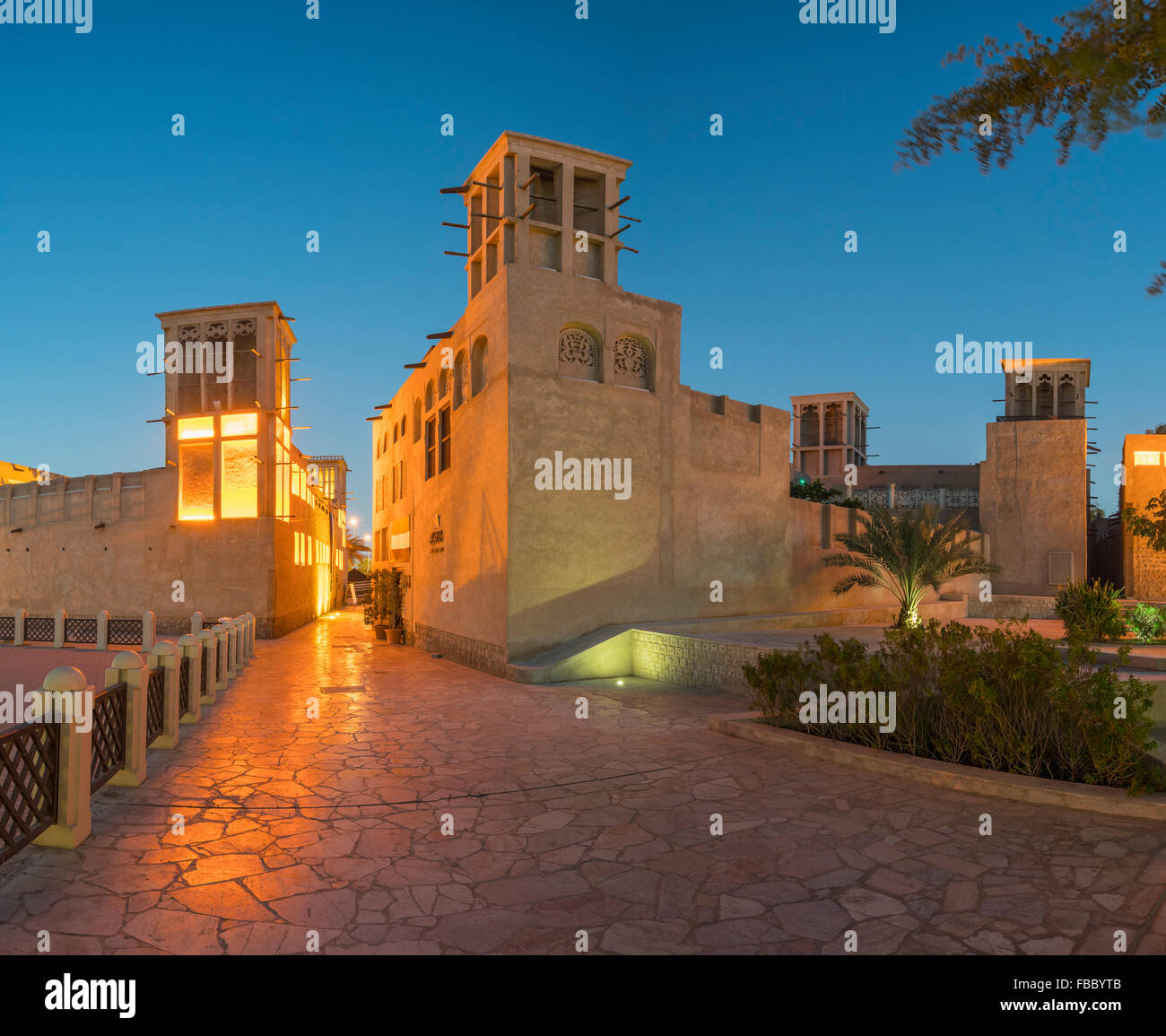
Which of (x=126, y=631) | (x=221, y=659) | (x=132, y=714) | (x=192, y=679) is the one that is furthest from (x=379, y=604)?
(x=132, y=714)

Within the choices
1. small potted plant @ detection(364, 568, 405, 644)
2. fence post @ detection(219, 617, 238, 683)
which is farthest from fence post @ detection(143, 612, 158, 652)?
fence post @ detection(219, 617, 238, 683)

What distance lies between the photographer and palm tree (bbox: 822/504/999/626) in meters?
16.7

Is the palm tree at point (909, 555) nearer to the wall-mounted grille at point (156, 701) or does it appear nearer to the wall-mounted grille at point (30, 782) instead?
the wall-mounted grille at point (156, 701)

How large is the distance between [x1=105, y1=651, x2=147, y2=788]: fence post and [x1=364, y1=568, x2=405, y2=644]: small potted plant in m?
14.9

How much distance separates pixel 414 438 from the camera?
69.4ft

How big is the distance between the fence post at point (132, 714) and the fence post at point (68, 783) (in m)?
1.41

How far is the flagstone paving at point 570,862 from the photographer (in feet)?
12.3

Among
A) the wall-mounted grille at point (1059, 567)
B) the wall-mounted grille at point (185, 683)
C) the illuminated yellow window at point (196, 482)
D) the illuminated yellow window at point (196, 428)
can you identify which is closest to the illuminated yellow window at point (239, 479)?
the illuminated yellow window at point (196, 482)

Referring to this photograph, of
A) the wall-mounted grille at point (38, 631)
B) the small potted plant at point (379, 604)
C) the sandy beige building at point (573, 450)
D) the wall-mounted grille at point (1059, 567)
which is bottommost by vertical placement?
the wall-mounted grille at point (38, 631)

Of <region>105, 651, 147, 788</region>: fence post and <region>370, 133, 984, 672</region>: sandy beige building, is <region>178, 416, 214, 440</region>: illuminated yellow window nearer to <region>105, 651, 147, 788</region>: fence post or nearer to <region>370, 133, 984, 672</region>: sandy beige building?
<region>370, 133, 984, 672</region>: sandy beige building

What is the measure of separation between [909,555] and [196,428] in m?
21.4

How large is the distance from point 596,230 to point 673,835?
12751 mm

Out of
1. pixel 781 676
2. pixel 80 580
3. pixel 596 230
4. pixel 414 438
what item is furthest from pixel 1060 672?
pixel 80 580
